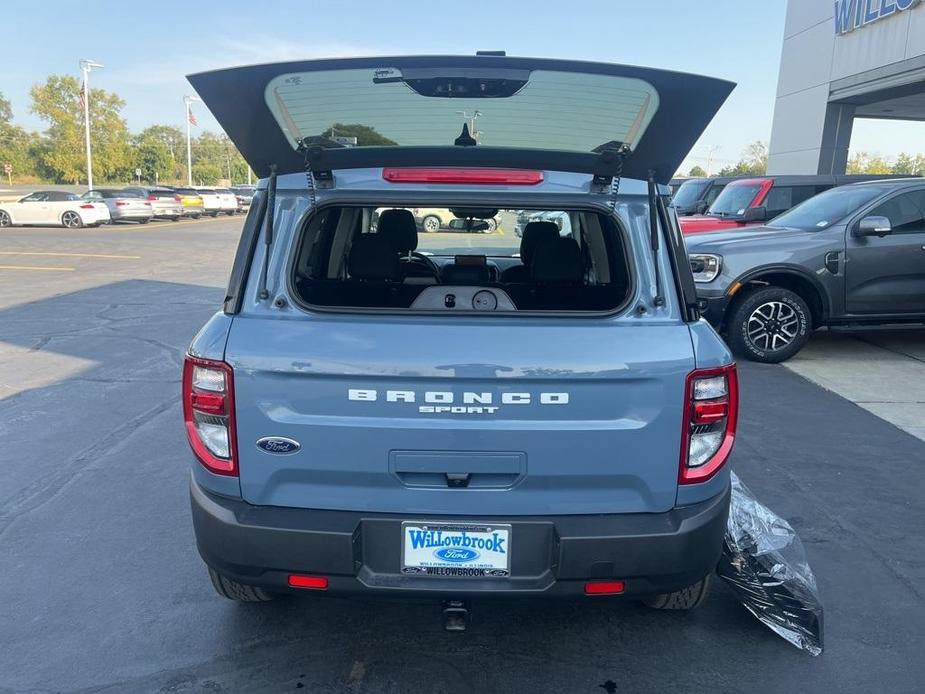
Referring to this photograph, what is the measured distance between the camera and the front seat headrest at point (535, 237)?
11.1 ft

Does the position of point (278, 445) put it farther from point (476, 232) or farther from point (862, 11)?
point (862, 11)

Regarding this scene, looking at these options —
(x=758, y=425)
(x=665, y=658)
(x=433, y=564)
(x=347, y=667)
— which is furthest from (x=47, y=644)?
(x=758, y=425)

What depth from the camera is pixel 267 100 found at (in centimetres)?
227

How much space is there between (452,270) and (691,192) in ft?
43.1

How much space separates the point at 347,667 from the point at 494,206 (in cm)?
179

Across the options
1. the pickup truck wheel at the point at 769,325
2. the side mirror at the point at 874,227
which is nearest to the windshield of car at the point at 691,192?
the side mirror at the point at 874,227

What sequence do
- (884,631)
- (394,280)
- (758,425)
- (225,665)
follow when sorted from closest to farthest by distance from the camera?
(225,665)
(884,631)
(394,280)
(758,425)

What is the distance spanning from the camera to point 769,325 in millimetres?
7219

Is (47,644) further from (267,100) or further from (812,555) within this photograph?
(812,555)

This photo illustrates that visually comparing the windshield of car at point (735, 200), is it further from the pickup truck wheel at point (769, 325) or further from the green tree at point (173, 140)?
the green tree at point (173, 140)

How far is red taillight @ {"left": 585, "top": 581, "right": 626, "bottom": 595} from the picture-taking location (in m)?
2.24

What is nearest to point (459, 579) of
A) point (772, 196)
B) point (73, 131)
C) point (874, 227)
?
point (874, 227)

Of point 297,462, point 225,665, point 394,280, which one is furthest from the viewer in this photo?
point 394,280

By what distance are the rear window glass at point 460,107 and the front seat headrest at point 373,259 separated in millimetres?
776
